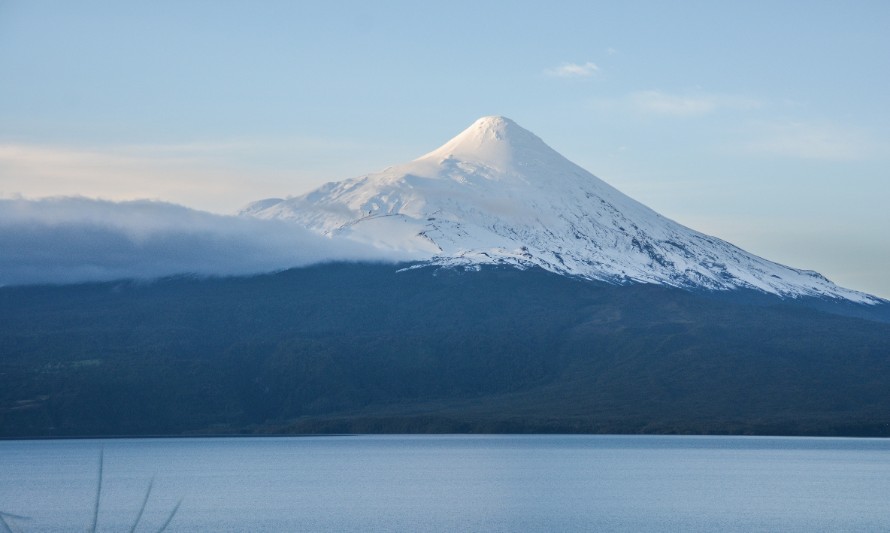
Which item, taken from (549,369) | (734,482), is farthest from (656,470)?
(549,369)

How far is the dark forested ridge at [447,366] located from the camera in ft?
461

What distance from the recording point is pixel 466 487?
226 ft

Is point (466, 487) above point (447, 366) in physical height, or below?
below

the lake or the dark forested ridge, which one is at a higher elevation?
the dark forested ridge

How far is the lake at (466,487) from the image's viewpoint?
173 feet

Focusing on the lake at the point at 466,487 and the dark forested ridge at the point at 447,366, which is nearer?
the lake at the point at 466,487

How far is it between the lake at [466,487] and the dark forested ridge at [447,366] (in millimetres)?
22188

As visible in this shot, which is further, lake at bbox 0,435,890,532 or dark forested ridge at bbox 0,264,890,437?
dark forested ridge at bbox 0,264,890,437

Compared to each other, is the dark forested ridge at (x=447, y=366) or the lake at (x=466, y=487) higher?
the dark forested ridge at (x=447, y=366)

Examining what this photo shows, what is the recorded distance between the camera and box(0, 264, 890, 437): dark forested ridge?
140 metres

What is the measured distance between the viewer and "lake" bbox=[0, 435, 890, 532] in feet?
173

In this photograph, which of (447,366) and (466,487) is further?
(447,366)

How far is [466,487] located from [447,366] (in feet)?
324

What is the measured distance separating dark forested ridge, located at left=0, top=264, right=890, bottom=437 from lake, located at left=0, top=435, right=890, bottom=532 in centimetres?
2219
